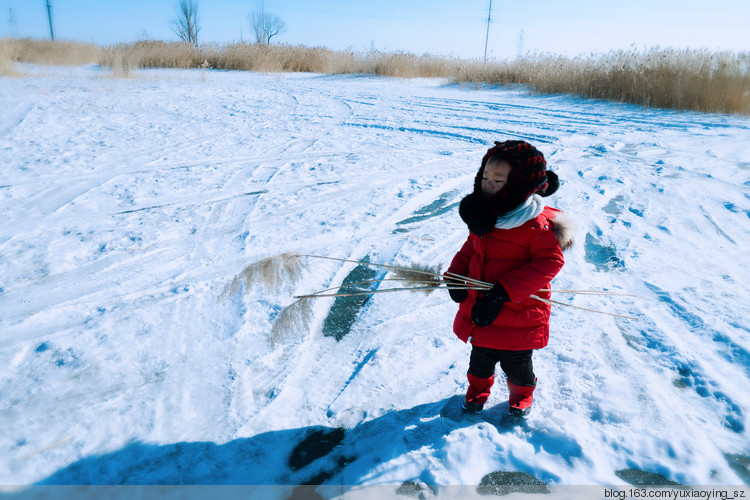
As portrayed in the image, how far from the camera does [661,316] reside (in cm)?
270

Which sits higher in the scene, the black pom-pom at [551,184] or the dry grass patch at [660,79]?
the dry grass patch at [660,79]

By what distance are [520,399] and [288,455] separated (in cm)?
107

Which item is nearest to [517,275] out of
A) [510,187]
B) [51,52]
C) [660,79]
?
[510,187]

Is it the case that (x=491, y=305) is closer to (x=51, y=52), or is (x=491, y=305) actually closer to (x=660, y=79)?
(x=660, y=79)

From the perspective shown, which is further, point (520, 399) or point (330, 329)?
point (330, 329)

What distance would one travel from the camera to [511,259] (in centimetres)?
181

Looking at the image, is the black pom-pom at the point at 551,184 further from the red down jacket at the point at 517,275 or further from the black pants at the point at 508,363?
the black pants at the point at 508,363

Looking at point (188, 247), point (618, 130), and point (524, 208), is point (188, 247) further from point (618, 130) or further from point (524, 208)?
point (618, 130)

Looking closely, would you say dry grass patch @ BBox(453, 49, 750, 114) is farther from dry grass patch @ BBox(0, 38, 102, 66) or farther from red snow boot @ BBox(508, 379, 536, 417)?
dry grass patch @ BBox(0, 38, 102, 66)

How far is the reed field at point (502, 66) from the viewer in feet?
29.3

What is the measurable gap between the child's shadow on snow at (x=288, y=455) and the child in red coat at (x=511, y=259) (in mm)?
324

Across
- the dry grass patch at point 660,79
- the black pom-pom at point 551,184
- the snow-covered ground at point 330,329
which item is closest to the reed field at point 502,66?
the dry grass patch at point 660,79

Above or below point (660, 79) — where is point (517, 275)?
below

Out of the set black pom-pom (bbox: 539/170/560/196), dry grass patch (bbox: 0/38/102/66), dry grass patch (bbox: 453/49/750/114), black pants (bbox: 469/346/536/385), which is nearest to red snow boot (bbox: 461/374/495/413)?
black pants (bbox: 469/346/536/385)
